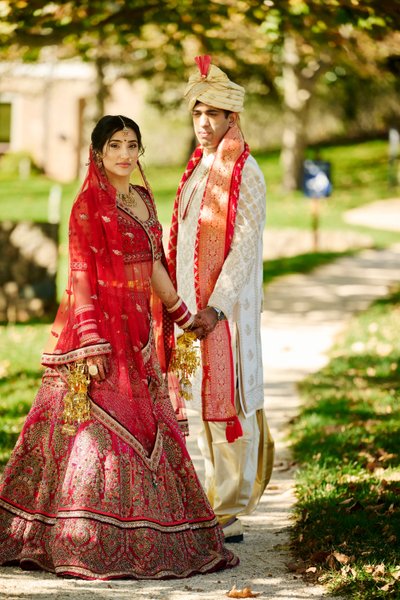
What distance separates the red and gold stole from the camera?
5.40 m

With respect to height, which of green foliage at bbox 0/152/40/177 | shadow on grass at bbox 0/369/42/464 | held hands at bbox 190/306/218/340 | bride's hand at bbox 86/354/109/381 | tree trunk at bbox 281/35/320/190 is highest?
tree trunk at bbox 281/35/320/190

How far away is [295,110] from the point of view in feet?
92.3

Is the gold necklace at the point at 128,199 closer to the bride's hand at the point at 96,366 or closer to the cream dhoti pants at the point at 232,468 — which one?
the bride's hand at the point at 96,366

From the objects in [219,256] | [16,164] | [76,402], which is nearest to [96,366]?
[76,402]

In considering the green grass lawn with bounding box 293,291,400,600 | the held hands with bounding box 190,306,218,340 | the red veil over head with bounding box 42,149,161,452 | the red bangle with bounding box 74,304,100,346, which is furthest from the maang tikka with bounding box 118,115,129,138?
the green grass lawn with bounding box 293,291,400,600

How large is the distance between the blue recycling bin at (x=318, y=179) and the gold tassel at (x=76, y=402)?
45.4ft

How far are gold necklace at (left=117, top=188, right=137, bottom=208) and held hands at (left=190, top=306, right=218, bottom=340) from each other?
2.06 feet

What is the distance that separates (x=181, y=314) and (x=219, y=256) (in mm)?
391

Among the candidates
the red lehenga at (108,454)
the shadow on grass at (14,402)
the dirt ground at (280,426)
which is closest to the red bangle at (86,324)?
the red lehenga at (108,454)

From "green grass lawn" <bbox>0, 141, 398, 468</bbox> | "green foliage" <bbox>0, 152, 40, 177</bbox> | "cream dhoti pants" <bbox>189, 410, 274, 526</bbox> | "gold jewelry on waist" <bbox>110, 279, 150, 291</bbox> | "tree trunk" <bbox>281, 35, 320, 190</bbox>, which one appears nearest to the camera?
"gold jewelry on waist" <bbox>110, 279, 150, 291</bbox>

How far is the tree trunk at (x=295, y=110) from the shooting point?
2706cm

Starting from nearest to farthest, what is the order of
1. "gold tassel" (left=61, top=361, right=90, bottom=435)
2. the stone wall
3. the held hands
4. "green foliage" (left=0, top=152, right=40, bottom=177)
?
"gold tassel" (left=61, top=361, right=90, bottom=435)
the held hands
the stone wall
"green foliage" (left=0, top=152, right=40, bottom=177)

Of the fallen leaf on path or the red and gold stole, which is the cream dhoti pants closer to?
the red and gold stole

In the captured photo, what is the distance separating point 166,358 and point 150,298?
0.35 metres
